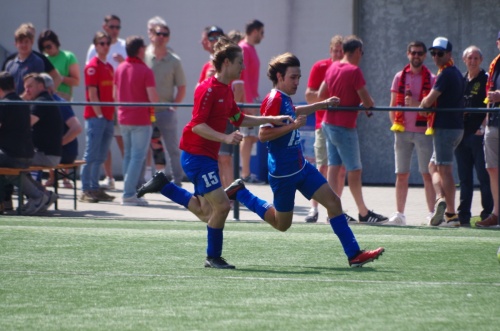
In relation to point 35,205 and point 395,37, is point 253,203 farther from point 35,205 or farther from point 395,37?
point 395,37

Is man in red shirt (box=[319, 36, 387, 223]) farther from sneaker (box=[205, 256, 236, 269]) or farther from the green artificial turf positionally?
sneaker (box=[205, 256, 236, 269])

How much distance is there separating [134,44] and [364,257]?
6962 millimetres

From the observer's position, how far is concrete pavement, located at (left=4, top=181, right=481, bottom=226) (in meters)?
13.8

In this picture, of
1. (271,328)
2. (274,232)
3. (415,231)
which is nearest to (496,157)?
→ (415,231)

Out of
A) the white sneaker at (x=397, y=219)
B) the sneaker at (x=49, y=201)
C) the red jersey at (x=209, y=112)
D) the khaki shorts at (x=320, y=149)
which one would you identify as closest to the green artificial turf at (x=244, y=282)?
the red jersey at (x=209, y=112)

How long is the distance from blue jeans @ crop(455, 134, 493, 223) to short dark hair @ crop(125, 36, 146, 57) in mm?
4324

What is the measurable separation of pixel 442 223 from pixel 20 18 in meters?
9.67

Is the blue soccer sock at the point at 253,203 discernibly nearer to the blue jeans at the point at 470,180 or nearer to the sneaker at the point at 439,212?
the sneaker at the point at 439,212

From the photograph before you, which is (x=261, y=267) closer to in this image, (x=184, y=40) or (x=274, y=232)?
(x=274, y=232)

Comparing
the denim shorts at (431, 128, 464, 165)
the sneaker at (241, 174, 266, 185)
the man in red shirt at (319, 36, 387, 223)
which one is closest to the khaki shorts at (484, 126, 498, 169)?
the denim shorts at (431, 128, 464, 165)

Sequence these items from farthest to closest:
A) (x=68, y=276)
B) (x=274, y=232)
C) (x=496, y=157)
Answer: (x=496, y=157)
(x=274, y=232)
(x=68, y=276)

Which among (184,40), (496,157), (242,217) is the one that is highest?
(184,40)

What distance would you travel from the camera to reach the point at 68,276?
8250 millimetres

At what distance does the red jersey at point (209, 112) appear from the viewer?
8.65 metres
